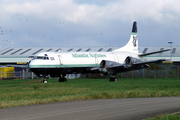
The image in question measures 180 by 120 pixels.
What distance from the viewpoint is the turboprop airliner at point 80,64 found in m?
38.6

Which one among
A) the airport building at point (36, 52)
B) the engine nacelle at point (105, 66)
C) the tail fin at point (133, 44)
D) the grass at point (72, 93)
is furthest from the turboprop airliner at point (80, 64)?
the airport building at point (36, 52)

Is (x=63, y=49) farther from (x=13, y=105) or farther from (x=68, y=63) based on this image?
(x=13, y=105)

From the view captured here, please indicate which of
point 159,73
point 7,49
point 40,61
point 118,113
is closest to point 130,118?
point 118,113

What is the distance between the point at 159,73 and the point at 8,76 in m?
28.8

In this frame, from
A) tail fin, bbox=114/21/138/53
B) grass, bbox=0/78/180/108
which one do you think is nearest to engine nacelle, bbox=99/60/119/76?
tail fin, bbox=114/21/138/53

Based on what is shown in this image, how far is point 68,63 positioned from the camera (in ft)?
132

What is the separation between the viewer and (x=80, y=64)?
41.3m

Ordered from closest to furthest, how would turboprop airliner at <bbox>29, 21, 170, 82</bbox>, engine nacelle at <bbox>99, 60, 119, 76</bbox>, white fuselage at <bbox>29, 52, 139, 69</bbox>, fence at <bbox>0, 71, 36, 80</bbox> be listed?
white fuselage at <bbox>29, 52, 139, 69</bbox> < turboprop airliner at <bbox>29, 21, 170, 82</bbox> < engine nacelle at <bbox>99, 60, 119, 76</bbox> < fence at <bbox>0, 71, 36, 80</bbox>

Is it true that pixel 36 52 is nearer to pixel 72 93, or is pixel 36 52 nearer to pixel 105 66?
pixel 105 66

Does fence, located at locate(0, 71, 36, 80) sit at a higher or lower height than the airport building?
lower

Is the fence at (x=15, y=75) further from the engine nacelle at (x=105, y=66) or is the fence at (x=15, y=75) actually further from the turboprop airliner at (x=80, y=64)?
the engine nacelle at (x=105, y=66)

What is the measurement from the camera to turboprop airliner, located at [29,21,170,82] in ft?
127

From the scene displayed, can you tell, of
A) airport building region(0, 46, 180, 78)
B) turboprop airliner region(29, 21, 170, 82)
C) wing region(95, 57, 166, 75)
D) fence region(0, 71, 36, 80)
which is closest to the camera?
turboprop airliner region(29, 21, 170, 82)

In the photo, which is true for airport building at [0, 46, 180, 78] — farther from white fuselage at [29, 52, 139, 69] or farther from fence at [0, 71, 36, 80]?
white fuselage at [29, 52, 139, 69]
